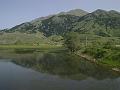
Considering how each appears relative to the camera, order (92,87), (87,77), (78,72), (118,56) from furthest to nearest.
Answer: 1. (118,56)
2. (78,72)
3. (87,77)
4. (92,87)

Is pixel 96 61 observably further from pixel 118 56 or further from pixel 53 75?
pixel 53 75

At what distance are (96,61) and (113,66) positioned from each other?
21536mm

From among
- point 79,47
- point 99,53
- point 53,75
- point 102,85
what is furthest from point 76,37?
point 102,85

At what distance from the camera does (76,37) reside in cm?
18900

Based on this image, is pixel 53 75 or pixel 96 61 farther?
pixel 96 61

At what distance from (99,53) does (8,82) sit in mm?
65875

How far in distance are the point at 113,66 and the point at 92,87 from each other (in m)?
38.4

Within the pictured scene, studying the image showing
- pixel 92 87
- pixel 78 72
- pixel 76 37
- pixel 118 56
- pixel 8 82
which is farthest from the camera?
pixel 76 37

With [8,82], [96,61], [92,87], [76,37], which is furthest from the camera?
[76,37]

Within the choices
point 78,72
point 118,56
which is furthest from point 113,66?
point 78,72

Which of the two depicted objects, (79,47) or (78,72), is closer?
(78,72)

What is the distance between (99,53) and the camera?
129000 mm

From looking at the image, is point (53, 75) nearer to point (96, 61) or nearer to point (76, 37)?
point (96, 61)

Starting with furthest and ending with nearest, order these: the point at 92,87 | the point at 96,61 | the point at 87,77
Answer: the point at 96,61 → the point at 87,77 → the point at 92,87
